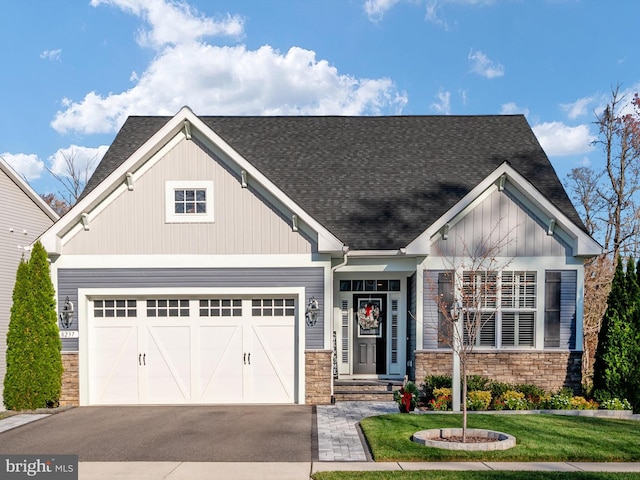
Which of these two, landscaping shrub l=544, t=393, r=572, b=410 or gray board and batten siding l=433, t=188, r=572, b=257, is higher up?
gray board and batten siding l=433, t=188, r=572, b=257

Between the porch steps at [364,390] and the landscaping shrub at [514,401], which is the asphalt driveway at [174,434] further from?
the landscaping shrub at [514,401]

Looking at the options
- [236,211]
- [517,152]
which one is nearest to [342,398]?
[236,211]

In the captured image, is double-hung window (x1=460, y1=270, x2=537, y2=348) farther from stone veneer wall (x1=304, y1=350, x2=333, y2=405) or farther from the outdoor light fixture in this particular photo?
the outdoor light fixture

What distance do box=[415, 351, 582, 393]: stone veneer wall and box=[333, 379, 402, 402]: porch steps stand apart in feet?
2.51

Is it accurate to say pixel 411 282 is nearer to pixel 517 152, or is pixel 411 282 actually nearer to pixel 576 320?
pixel 576 320

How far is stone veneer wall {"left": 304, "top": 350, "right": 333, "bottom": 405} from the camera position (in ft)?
41.6

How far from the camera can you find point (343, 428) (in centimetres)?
1012

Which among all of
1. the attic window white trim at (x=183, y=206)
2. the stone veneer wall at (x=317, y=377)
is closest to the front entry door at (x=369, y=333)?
the stone veneer wall at (x=317, y=377)

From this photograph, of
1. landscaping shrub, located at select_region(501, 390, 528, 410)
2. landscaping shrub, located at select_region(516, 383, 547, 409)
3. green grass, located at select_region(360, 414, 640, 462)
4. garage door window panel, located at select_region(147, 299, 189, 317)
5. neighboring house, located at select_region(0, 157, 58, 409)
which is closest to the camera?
green grass, located at select_region(360, 414, 640, 462)

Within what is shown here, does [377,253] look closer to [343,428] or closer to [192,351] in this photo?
Answer: [343,428]

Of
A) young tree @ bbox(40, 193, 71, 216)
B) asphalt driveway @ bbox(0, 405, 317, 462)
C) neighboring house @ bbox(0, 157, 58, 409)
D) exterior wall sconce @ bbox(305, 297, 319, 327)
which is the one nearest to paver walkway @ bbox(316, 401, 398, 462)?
asphalt driveway @ bbox(0, 405, 317, 462)

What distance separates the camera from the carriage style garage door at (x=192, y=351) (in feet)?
42.3

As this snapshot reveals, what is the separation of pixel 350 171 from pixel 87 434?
9.61m

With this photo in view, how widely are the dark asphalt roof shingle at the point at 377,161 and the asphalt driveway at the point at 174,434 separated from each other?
4.87 m
